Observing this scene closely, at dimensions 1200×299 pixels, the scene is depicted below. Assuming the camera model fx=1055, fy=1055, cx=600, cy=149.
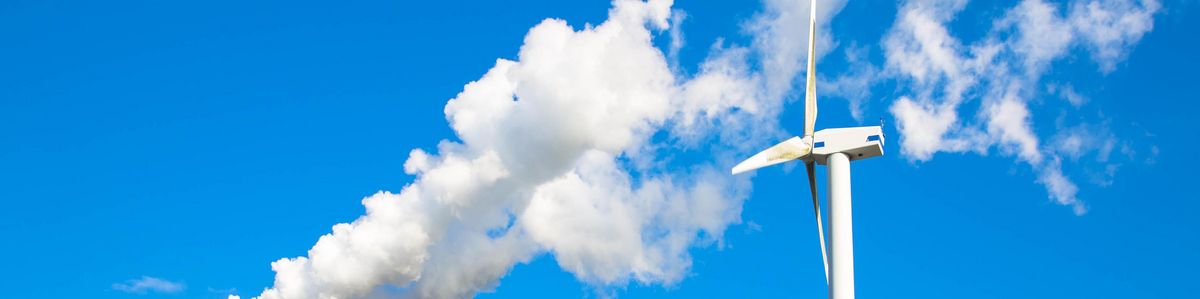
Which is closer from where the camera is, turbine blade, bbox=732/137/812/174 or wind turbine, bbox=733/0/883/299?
wind turbine, bbox=733/0/883/299

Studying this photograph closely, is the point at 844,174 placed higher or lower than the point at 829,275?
higher

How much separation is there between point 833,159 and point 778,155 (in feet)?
12.9

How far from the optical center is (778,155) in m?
73.0

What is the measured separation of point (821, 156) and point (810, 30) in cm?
875

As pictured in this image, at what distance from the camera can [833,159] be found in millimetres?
70938

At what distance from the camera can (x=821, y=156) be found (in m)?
72.2

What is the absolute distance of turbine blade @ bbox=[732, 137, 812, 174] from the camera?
2862 inches

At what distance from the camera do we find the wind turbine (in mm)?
64812

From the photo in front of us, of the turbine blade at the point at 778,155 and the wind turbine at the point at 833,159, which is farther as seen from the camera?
the turbine blade at the point at 778,155

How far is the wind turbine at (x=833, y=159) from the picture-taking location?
64812mm

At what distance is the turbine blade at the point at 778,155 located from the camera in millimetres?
72688

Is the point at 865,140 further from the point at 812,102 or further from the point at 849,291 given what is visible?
the point at 849,291

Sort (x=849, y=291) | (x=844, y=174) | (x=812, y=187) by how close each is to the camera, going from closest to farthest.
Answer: (x=849, y=291) < (x=844, y=174) < (x=812, y=187)

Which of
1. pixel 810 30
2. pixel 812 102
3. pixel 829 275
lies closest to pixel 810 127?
pixel 812 102
